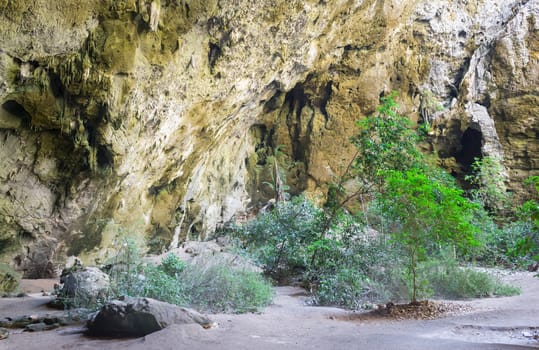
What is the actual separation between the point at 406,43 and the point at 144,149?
13.8 meters

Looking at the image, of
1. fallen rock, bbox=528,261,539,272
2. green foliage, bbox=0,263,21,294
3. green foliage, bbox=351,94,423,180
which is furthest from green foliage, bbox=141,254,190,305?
fallen rock, bbox=528,261,539,272

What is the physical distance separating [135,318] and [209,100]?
311 inches

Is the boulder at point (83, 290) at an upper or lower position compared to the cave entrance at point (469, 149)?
lower

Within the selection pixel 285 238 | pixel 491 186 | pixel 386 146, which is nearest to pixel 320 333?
pixel 386 146

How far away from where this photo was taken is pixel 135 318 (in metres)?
4.52

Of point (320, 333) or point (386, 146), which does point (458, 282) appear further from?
point (320, 333)

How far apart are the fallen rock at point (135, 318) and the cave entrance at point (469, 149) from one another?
1911cm

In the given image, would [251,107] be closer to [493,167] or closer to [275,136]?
[275,136]

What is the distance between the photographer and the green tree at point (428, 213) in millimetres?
6047

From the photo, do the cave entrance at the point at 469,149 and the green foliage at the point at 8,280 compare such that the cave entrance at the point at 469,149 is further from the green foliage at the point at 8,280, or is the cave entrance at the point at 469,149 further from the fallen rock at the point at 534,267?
the green foliage at the point at 8,280

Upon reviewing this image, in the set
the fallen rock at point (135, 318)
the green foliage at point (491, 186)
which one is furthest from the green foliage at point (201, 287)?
the green foliage at point (491, 186)

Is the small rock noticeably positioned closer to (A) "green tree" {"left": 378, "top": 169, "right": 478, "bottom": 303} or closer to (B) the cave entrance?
(A) "green tree" {"left": 378, "top": 169, "right": 478, "bottom": 303}

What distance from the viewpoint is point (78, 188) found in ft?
31.3

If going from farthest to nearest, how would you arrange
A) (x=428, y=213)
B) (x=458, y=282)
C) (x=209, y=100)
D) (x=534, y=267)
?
(x=534, y=267) < (x=209, y=100) < (x=458, y=282) < (x=428, y=213)
